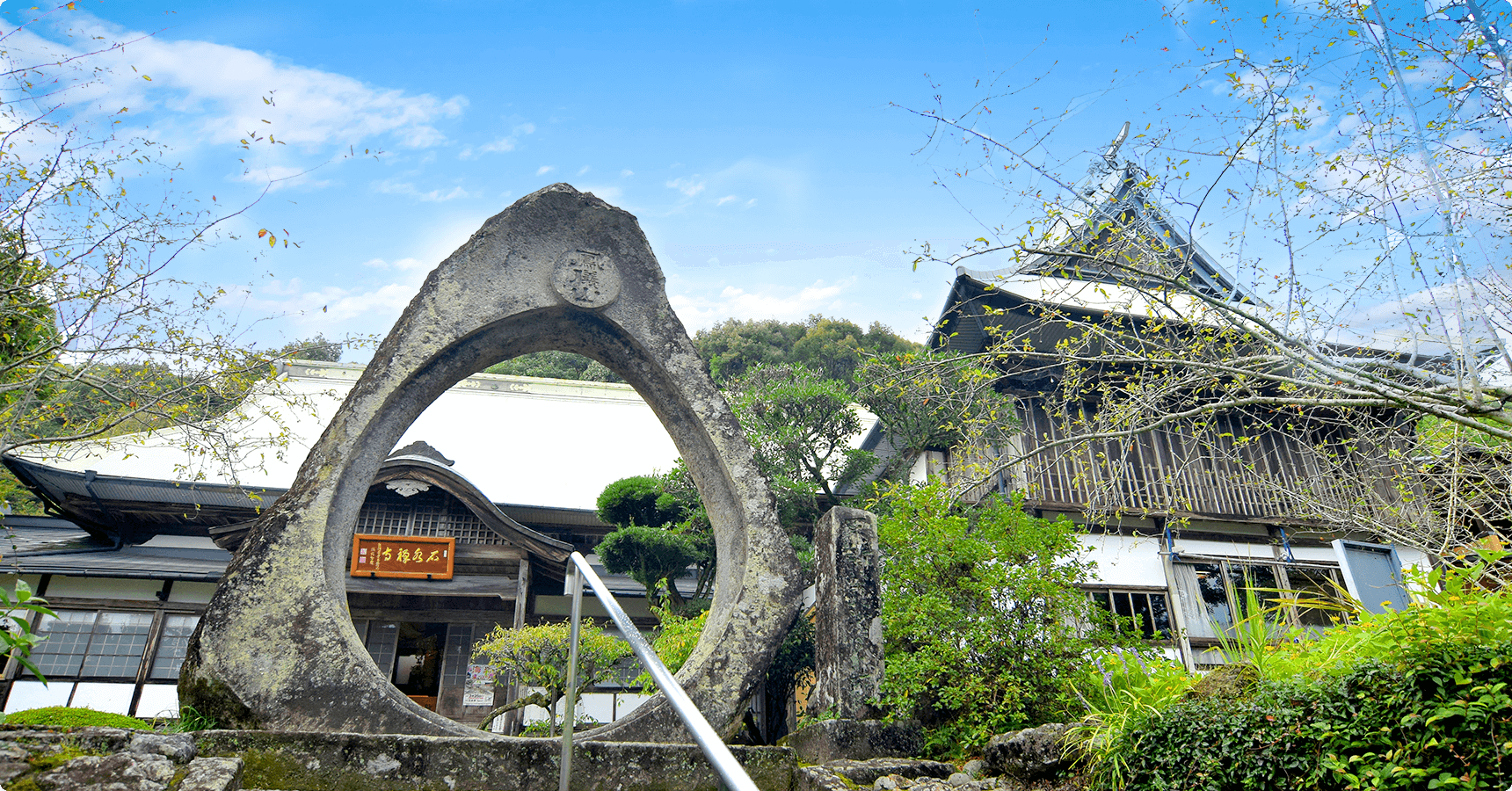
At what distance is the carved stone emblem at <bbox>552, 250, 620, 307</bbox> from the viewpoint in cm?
423

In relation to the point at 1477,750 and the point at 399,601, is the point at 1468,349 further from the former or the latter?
the point at 399,601

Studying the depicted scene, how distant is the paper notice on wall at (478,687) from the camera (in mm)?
11039

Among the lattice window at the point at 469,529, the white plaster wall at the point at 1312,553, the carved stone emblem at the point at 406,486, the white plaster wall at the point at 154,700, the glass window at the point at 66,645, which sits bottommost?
the white plaster wall at the point at 154,700

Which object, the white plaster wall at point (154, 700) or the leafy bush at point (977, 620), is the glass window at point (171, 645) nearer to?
the white plaster wall at point (154, 700)

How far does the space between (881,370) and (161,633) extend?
32.4ft

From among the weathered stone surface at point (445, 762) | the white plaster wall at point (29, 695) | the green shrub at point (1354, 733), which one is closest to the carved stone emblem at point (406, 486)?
the white plaster wall at point (29, 695)

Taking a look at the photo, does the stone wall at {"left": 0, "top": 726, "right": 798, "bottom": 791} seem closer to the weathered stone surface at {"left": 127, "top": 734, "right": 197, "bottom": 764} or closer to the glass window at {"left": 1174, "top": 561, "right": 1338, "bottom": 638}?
the weathered stone surface at {"left": 127, "top": 734, "right": 197, "bottom": 764}

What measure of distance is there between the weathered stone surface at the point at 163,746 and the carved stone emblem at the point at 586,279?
2463 millimetres

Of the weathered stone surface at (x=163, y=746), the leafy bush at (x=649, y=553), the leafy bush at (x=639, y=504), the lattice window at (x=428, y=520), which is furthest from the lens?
the lattice window at (x=428, y=520)

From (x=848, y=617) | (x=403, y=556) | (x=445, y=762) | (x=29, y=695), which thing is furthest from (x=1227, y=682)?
(x=29, y=695)

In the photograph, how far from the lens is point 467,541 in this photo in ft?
36.9

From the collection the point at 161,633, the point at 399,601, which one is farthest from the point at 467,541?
Result: the point at 161,633

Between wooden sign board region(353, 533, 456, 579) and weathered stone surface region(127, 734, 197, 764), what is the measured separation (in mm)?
8454

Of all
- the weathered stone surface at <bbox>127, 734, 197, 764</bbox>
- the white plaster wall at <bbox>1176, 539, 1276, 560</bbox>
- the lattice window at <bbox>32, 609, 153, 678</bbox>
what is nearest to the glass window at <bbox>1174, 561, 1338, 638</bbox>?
the white plaster wall at <bbox>1176, 539, 1276, 560</bbox>
